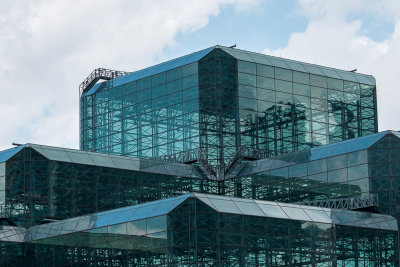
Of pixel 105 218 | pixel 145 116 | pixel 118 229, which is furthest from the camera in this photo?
pixel 145 116

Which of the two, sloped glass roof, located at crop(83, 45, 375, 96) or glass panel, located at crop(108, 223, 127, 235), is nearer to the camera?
glass panel, located at crop(108, 223, 127, 235)

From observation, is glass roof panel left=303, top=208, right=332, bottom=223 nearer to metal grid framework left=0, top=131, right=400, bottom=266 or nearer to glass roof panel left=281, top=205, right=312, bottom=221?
glass roof panel left=281, top=205, right=312, bottom=221

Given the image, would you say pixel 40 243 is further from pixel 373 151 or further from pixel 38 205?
pixel 373 151

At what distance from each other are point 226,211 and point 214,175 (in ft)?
95.2

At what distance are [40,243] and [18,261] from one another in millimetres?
3030

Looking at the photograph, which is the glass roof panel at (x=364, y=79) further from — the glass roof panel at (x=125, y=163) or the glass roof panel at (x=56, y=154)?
the glass roof panel at (x=56, y=154)

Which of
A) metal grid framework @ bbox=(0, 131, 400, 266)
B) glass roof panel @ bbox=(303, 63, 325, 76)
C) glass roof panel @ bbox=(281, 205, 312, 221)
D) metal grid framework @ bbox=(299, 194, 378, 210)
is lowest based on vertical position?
glass roof panel @ bbox=(281, 205, 312, 221)

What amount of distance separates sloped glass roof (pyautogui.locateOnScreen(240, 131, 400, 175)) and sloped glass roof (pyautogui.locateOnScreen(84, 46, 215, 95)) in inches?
582

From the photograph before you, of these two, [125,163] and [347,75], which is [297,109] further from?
[125,163]

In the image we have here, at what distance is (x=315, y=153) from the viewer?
11150 centimetres

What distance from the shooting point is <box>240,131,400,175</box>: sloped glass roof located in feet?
350

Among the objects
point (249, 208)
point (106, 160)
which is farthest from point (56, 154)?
point (249, 208)

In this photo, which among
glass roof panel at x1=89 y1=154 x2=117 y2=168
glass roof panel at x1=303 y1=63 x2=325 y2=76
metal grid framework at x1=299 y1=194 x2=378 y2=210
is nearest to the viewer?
metal grid framework at x1=299 y1=194 x2=378 y2=210

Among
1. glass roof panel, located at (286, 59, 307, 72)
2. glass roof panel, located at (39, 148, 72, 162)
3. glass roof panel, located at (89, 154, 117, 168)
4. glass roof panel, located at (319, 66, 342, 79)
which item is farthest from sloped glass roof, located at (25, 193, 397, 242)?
glass roof panel, located at (319, 66, 342, 79)
